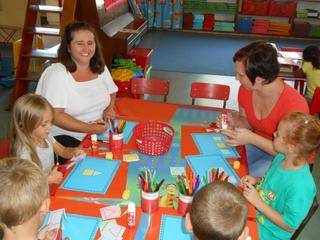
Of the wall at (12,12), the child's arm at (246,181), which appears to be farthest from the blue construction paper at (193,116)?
the wall at (12,12)

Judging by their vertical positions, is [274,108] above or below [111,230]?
above

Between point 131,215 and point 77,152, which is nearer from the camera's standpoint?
point 131,215

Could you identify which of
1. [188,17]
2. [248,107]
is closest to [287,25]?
[188,17]

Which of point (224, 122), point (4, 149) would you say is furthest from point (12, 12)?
point (224, 122)

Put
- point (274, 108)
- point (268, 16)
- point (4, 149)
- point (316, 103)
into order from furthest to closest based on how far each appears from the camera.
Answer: point (268, 16) → point (316, 103) → point (274, 108) → point (4, 149)

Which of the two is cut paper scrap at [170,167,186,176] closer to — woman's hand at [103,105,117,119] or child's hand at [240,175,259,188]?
child's hand at [240,175,259,188]

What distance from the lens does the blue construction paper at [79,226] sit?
1.43m

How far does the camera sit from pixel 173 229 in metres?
1.50

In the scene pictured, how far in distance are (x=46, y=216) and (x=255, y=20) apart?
322 inches

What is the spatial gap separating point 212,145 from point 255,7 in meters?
7.21

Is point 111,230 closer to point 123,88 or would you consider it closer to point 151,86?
point 151,86

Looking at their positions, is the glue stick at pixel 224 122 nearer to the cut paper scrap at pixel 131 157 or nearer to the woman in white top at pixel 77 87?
the cut paper scrap at pixel 131 157

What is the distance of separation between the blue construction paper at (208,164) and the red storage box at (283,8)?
7392 mm

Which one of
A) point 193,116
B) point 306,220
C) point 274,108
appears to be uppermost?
point 274,108
